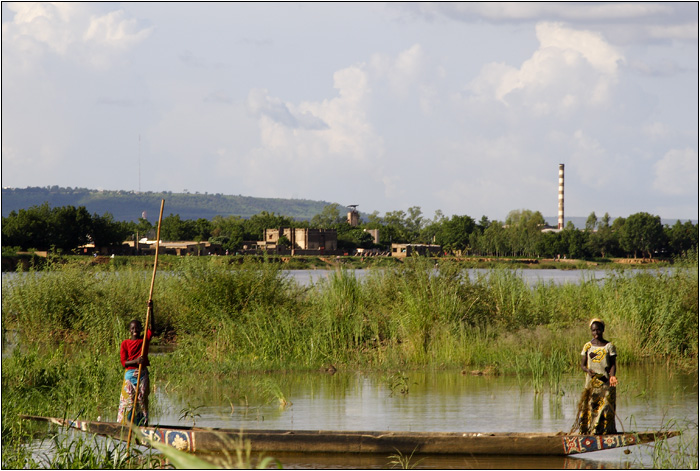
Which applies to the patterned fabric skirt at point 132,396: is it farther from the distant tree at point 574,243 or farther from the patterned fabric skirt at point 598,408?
the distant tree at point 574,243

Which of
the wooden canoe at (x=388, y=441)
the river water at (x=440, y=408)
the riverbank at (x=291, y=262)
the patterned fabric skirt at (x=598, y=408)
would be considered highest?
the riverbank at (x=291, y=262)

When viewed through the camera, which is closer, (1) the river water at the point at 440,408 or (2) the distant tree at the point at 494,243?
(1) the river water at the point at 440,408

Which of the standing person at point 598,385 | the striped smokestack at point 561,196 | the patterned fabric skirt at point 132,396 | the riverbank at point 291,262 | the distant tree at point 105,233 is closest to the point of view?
the standing person at point 598,385

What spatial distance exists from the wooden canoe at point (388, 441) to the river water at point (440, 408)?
0.48 ft

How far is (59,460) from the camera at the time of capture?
7730 mm

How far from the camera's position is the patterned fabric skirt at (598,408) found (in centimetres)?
889

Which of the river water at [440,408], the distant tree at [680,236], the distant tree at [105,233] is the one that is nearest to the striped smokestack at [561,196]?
the distant tree at [680,236]

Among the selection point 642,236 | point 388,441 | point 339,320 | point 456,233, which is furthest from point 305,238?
point 388,441

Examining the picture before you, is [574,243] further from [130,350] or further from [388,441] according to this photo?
[130,350]

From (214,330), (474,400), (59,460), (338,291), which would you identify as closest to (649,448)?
(474,400)

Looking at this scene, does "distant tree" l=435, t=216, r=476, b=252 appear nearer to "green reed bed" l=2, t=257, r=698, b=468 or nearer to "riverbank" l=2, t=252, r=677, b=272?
"riverbank" l=2, t=252, r=677, b=272

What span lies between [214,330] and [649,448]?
35.7 ft

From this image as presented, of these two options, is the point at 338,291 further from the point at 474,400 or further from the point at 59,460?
the point at 59,460

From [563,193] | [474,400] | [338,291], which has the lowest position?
[474,400]
